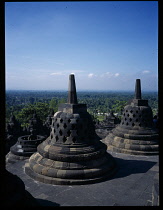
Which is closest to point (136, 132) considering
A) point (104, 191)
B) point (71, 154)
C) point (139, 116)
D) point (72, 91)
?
point (139, 116)

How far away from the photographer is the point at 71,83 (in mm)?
7766

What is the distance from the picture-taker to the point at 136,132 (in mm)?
10773

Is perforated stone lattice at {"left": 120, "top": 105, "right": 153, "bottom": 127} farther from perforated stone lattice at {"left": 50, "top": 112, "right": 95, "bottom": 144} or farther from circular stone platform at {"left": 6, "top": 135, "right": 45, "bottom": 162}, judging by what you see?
circular stone platform at {"left": 6, "top": 135, "right": 45, "bottom": 162}

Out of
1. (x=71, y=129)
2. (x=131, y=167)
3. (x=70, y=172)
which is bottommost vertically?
(x=131, y=167)

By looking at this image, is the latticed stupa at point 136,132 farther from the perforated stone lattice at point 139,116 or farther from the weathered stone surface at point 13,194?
the weathered stone surface at point 13,194

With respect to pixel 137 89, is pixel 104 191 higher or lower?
lower

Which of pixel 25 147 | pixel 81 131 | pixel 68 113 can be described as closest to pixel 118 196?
pixel 81 131

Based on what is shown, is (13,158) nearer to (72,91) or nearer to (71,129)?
(71,129)

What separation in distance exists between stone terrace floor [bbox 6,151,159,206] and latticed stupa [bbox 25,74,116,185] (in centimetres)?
27

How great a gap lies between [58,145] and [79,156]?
3.25ft

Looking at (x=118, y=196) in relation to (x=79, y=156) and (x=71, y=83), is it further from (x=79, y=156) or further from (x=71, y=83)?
(x=71, y=83)

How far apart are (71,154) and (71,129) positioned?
0.99 metres

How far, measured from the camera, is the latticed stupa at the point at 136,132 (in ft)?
33.8

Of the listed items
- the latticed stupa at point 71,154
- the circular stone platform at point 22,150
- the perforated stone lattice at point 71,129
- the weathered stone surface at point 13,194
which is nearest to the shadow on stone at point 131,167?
the latticed stupa at point 71,154
